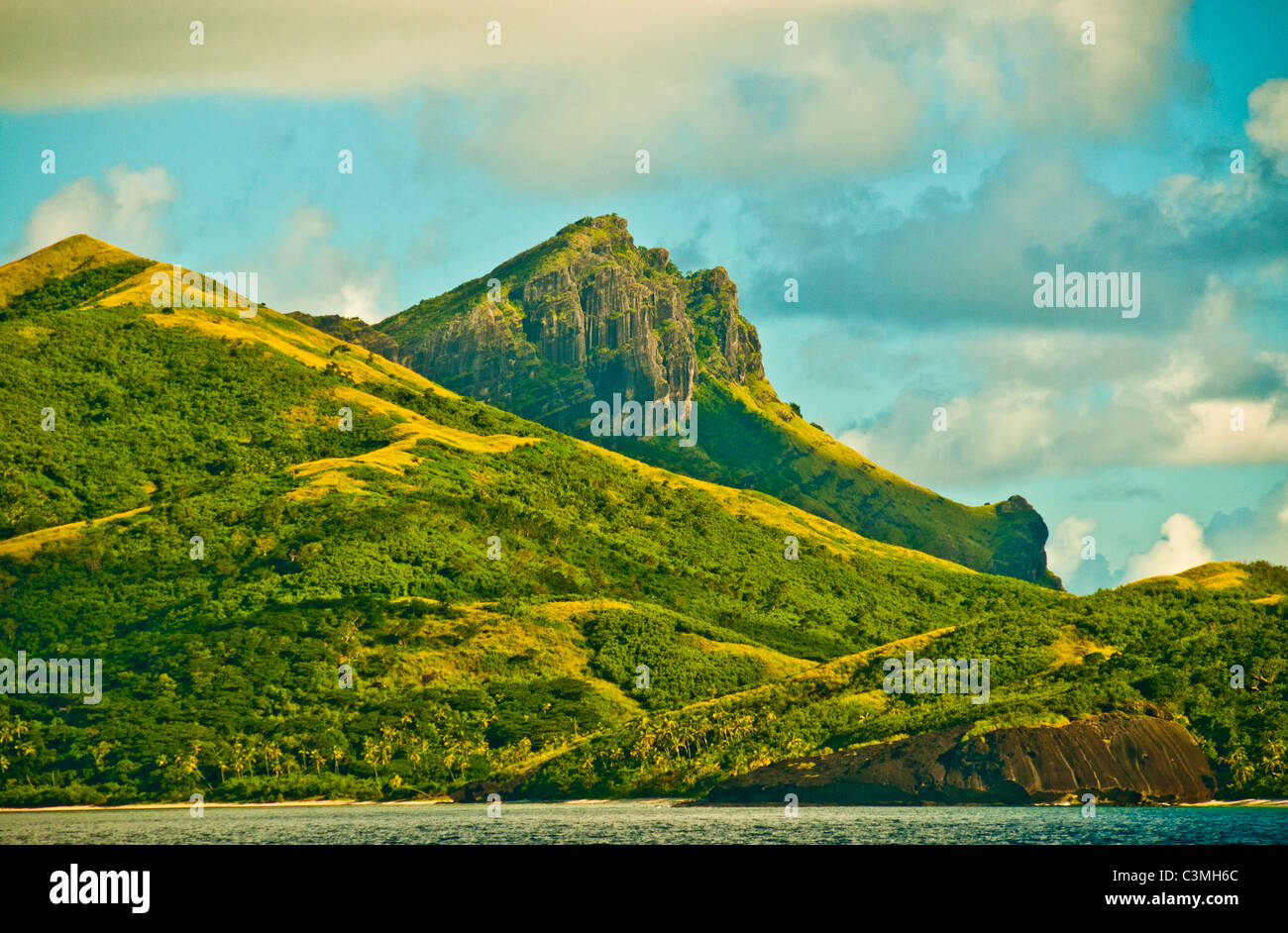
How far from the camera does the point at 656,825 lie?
134875 millimetres

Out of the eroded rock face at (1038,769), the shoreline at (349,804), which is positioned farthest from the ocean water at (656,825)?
the eroded rock face at (1038,769)

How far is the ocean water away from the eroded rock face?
549 centimetres

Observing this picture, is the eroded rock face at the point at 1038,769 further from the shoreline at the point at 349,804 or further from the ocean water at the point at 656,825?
the shoreline at the point at 349,804

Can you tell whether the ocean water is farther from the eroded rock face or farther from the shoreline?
the eroded rock face

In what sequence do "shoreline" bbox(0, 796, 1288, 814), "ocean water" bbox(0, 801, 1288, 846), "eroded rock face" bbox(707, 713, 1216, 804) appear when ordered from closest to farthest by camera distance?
1. "ocean water" bbox(0, 801, 1288, 846)
2. "eroded rock face" bbox(707, 713, 1216, 804)
3. "shoreline" bbox(0, 796, 1288, 814)

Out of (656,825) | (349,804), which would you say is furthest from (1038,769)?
(349,804)

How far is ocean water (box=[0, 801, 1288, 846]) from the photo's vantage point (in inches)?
4478

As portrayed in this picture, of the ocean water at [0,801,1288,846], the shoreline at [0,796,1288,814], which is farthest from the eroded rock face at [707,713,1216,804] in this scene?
the shoreline at [0,796,1288,814]

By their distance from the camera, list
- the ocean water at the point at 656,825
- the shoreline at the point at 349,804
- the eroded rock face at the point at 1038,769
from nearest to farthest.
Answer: the ocean water at the point at 656,825
the eroded rock face at the point at 1038,769
the shoreline at the point at 349,804

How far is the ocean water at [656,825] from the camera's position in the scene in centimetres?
11375

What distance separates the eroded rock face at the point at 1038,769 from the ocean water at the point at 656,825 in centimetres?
549

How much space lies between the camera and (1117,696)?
17612 centimetres
